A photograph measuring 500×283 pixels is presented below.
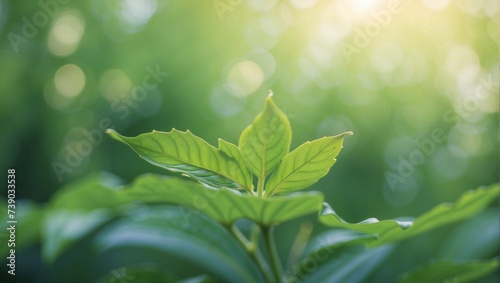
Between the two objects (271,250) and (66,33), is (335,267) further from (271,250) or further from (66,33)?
(66,33)

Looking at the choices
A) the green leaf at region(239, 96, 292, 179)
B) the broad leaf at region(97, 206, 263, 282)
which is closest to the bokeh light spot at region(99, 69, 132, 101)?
the broad leaf at region(97, 206, 263, 282)

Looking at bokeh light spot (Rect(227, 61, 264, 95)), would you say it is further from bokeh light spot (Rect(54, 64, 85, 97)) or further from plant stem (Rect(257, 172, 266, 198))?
plant stem (Rect(257, 172, 266, 198))

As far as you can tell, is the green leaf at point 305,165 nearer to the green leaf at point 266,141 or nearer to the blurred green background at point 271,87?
the green leaf at point 266,141

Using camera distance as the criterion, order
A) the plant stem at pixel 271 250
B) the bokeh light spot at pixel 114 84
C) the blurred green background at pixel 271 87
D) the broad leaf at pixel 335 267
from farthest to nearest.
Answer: the bokeh light spot at pixel 114 84 → the blurred green background at pixel 271 87 → the broad leaf at pixel 335 267 → the plant stem at pixel 271 250

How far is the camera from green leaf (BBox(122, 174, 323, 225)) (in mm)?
495

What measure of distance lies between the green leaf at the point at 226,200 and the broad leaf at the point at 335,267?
183 mm

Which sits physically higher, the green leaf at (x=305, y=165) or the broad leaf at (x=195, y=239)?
the green leaf at (x=305, y=165)

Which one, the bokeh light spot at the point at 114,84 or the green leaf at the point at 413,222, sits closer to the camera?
the green leaf at the point at 413,222

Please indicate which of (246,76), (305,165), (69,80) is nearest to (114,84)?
(69,80)

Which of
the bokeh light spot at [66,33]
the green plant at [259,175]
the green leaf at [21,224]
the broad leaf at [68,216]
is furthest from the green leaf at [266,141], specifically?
the bokeh light spot at [66,33]

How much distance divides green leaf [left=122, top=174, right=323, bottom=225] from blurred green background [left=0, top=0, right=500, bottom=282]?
3.04ft

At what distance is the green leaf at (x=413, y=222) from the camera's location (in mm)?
484

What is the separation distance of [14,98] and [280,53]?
939 millimetres

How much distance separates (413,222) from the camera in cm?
52
